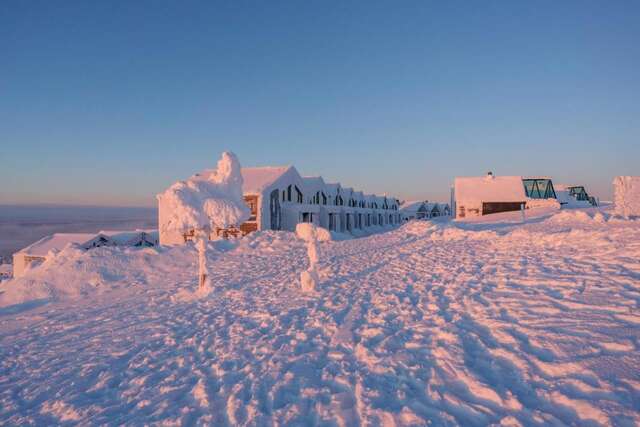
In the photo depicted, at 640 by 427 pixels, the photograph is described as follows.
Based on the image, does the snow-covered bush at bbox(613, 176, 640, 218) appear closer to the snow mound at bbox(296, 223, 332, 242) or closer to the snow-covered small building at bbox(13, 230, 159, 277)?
the snow mound at bbox(296, 223, 332, 242)

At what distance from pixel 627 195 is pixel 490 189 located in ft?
60.8

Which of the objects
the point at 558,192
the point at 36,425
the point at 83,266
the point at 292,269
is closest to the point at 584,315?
the point at 36,425

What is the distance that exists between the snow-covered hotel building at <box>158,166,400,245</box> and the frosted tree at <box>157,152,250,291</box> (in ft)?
15.1

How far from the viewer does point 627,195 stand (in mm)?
16766

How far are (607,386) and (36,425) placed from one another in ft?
21.1

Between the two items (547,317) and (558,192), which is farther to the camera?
(558,192)

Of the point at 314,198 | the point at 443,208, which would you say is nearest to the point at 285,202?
the point at 314,198

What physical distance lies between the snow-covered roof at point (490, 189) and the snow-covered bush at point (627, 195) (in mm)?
16760

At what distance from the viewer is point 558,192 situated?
44.8m

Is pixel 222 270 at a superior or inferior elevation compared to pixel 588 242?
inferior

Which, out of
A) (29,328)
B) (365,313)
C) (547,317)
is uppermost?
(547,317)

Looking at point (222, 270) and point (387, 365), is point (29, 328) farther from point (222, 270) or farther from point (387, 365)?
point (387, 365)

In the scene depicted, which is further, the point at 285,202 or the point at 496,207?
the point at 496,207

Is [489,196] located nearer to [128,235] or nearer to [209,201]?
[209,201]
